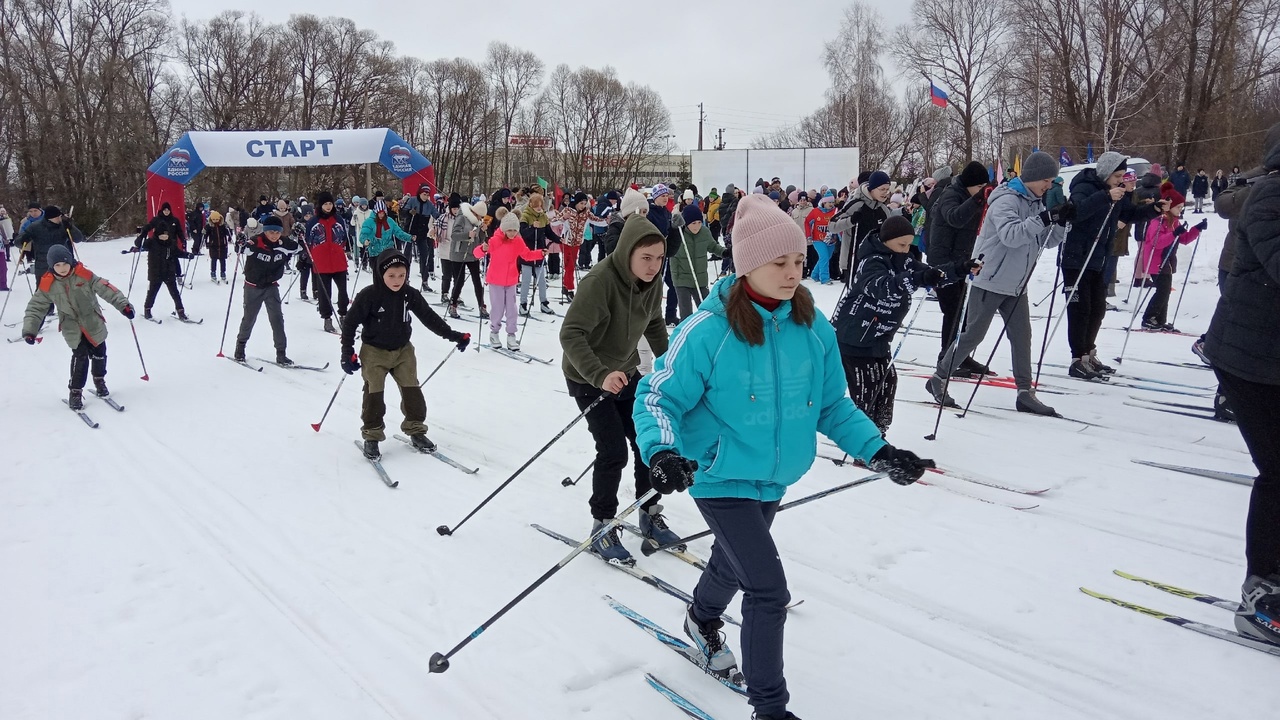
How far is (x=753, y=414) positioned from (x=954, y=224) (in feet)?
15.5

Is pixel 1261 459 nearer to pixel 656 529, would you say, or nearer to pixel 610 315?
pixel 656 529

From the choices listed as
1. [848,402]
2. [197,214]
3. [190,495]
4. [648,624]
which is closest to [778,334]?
[848,402]

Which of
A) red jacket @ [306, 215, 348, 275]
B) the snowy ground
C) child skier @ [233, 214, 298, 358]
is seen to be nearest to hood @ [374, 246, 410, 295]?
the snowy ground

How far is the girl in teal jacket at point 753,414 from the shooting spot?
2357mm

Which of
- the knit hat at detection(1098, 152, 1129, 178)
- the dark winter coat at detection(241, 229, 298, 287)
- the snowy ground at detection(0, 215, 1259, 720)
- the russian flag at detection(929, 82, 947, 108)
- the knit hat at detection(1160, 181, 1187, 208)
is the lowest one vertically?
the snowy ground at detection(0, 215, 1259, 720)

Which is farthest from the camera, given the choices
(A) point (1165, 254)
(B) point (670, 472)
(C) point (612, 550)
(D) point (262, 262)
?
(A) point (1165, 254)

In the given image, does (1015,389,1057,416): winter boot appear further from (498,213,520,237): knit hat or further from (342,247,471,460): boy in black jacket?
(498,213,520,237): knit hat

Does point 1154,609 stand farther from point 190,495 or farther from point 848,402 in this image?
point 190,495

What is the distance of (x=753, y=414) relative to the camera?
7.75 feet

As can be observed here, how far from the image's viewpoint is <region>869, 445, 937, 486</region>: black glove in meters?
2.43

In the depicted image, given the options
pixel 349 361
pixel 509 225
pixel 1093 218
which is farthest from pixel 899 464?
pixel 509 225

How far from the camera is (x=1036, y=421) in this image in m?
6.06

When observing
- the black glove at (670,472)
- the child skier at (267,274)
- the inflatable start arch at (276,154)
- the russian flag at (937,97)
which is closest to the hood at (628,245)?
Answer: the black glove at (670,472)

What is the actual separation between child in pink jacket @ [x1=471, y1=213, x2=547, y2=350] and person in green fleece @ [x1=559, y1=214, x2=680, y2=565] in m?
5.56
